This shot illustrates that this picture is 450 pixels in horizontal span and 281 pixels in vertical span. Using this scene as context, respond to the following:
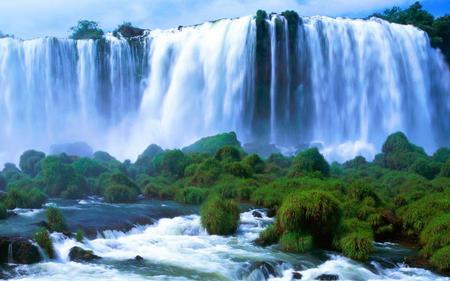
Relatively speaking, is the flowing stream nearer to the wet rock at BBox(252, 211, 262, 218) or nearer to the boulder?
the boulder

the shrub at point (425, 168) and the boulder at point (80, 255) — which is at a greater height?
the shrub at point (425, 168)

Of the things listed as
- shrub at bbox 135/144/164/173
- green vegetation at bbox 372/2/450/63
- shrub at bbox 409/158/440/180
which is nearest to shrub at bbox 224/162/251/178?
shrub at bbox 135/144/164/173

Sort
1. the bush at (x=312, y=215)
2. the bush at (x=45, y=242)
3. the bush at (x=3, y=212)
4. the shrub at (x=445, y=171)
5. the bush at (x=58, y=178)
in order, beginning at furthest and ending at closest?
the shrub at (x=445, y=171)
the bush at (x=58, y=178)
the bush at (x=3, y=212)
the bush at (x=312, y=215)
the bush at (x=45, y=242)

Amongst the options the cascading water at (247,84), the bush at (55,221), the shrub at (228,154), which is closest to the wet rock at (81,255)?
the bush at (55,221)

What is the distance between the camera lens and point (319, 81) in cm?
4450

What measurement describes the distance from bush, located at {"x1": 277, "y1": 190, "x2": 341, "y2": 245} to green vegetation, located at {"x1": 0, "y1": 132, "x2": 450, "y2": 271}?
0.03 m

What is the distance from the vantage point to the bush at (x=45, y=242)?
47.4ft

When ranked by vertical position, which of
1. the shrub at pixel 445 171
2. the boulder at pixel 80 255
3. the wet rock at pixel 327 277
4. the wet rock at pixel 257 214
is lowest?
the wet rock at pixel 327 277

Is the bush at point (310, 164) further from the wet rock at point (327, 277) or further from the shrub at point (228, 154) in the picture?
the wet rock at point (327, 277)

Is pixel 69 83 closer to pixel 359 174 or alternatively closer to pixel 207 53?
pixel 207 53

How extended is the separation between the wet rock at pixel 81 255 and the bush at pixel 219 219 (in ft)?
Result: 12.9

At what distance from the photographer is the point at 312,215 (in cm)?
1561

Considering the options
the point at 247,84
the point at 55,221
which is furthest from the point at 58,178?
the point at 247,84

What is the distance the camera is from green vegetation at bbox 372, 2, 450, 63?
47.0 m
